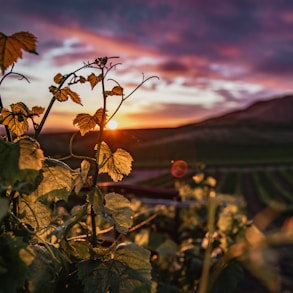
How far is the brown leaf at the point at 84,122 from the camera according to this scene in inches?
42.9

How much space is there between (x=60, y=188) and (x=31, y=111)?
0.66ft

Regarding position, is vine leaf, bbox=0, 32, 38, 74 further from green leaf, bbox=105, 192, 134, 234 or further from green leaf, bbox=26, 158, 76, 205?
green leaf, bbox=105, 192, 134, 234

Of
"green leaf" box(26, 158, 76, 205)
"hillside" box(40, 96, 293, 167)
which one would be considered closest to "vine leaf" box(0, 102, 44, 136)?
"green leaf" box(26, 158, 76, 205)

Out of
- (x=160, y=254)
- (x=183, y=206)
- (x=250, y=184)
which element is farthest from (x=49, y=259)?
(x=250, y=184)

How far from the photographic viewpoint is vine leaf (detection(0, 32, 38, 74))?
29.2 inches

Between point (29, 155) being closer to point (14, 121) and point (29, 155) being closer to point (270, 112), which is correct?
point (14, 121)

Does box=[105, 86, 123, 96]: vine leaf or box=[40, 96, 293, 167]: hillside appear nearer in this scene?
box=[105, 86, 123, 96]: vine leaf

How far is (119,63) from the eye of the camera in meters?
0.98

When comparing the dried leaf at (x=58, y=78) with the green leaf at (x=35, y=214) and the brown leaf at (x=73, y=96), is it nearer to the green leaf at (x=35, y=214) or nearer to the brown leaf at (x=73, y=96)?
the brown leaf at (x=73, y=96)

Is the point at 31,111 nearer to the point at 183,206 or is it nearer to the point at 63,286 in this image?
the point at 63,286

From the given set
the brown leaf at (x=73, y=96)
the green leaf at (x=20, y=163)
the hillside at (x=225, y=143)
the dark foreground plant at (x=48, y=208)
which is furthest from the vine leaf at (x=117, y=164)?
the hillside at (x=225, y=143)

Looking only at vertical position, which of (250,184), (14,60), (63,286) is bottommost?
(250,184)

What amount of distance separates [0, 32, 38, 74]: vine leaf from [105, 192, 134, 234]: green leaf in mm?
464

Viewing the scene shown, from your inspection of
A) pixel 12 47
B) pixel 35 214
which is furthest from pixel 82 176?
pixel 12 47
